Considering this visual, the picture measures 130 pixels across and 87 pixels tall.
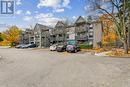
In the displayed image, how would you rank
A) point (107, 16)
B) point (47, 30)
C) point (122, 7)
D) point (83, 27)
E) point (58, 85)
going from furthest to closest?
point (47, 30) < point (83, 27) < point (107, 16) < point (122, 7) < point (58, 85)

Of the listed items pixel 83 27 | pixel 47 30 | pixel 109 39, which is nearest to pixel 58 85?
pixel 109 39

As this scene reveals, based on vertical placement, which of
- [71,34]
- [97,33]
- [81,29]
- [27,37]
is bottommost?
[27,37]

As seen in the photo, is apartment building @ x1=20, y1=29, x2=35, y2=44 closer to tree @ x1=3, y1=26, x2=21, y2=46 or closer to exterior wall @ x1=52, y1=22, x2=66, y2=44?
tree @ x1=3, y1=26, x2=21, y2=46

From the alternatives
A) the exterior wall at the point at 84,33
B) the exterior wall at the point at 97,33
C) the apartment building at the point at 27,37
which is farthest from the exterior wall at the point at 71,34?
the apartment building at the point at 27,37

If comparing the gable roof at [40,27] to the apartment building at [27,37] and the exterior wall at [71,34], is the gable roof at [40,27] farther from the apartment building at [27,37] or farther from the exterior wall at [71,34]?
the exterior wall at [71,34]

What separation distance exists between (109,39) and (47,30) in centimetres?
3673

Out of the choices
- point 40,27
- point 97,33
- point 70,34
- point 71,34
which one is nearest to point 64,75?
point 97,33

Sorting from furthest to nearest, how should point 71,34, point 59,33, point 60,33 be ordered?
1. point 59,33
2. point 60,33
3. point 71,34

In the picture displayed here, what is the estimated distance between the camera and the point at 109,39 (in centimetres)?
6762

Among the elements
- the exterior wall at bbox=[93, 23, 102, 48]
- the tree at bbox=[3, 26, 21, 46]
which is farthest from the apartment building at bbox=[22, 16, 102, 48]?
the tree at bbox=[3, 26, 21, 46]

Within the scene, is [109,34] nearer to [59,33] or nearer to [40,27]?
[59,33]

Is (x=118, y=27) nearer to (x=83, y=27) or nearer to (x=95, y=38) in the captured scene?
(x=95, y=38)

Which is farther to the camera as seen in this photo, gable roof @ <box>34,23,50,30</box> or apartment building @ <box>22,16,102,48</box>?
gable roof @ <box>34,23,50,30</box>

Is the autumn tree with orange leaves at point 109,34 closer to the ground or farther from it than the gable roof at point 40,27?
closer to the ground
